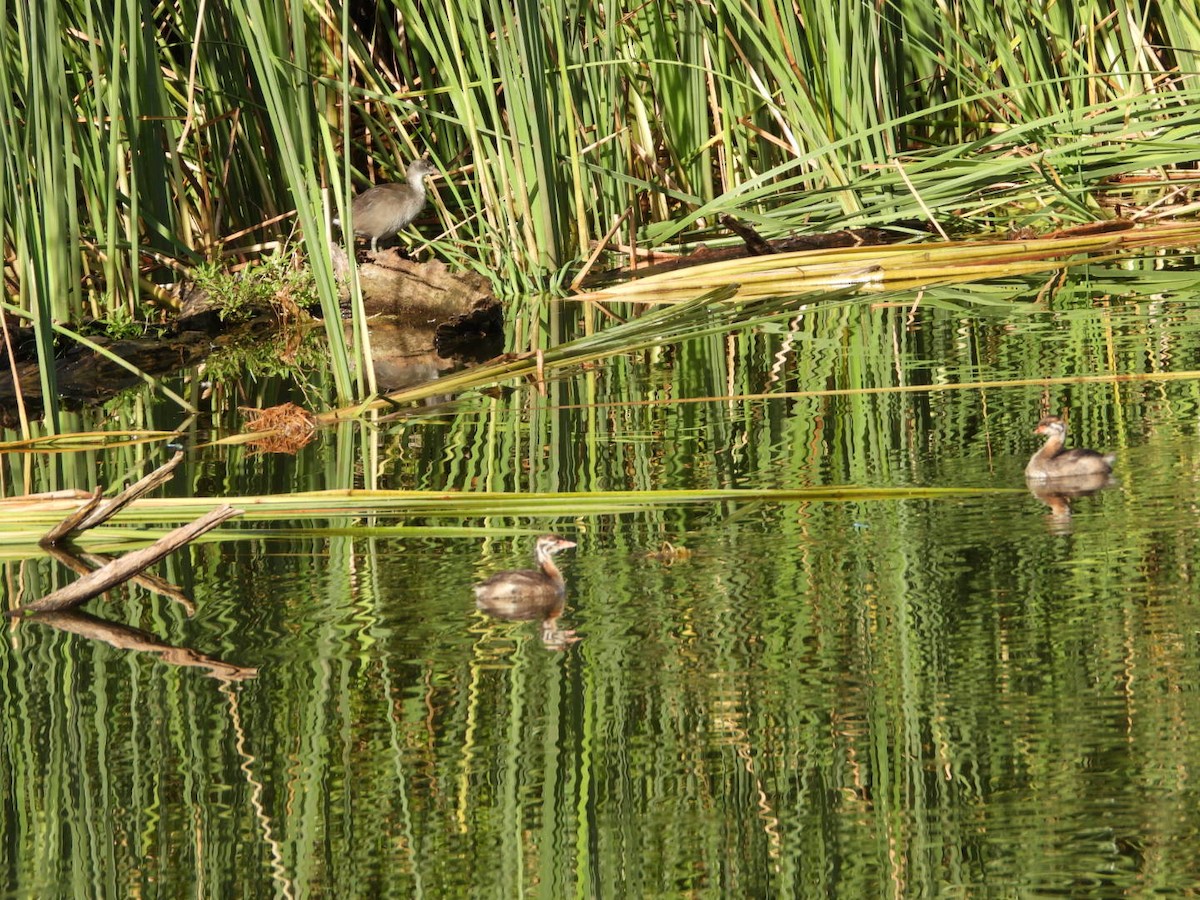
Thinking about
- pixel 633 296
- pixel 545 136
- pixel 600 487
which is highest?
pixel 545 136

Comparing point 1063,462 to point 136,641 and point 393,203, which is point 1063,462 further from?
point 393,203

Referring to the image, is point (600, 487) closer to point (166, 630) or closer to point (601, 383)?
point (166, 630)

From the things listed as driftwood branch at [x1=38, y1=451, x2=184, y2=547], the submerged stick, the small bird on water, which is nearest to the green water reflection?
the submerged stick

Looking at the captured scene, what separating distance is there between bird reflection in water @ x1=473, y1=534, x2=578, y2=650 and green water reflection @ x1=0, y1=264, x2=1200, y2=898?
0.14ft

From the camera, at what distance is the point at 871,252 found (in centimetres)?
949

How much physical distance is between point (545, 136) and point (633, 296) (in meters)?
0.95

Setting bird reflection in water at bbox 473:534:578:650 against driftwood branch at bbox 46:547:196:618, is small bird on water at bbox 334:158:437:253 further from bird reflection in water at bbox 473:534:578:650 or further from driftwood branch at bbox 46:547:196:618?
bird reflection in water at bbox 473:534:578:650

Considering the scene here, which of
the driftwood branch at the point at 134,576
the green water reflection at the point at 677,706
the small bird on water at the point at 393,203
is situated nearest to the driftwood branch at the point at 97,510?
the driftwood branch at the point at 134,576

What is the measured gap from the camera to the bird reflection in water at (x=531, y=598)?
395 centimetres

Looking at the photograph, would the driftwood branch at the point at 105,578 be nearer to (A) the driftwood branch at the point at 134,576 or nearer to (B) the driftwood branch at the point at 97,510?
(A) the driftwood branch at the point at 134,576

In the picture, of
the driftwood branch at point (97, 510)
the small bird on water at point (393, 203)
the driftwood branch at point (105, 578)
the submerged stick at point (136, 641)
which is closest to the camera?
the submerged stick at point (136, 641)

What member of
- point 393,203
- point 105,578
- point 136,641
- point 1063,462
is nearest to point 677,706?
point 136,641

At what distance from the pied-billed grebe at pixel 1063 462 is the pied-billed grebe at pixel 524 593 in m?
1.42

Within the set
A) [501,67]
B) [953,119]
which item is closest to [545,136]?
[501,67]
